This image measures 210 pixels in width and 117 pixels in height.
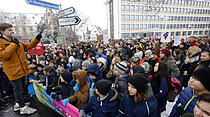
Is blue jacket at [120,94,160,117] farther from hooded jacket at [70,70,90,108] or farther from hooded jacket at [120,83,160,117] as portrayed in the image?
A: hooded jacket at [70,70,90,108]

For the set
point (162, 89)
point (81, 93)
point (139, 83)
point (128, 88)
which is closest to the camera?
point (139, 83)

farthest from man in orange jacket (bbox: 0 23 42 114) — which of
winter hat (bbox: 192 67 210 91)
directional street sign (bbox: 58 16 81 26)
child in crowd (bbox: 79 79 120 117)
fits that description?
winter hat (bbox: 192 67 210 91)

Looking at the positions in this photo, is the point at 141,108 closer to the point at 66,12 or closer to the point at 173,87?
the point at 173,87

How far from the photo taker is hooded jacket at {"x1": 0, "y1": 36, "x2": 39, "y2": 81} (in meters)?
2.36

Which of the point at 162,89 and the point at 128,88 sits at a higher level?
the point at 128,88

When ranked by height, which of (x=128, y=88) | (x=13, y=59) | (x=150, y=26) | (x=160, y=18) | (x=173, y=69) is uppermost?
(x=160, y=18)

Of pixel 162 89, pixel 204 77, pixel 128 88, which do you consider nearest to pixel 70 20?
pixel 128 88

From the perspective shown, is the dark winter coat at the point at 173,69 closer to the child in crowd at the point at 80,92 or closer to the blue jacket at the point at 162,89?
the blue jacket at the point at 162,89

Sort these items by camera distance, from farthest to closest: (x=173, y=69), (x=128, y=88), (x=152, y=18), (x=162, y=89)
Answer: (x=152, y=18) < (x=173, y=69) < (x=162, y=89) < (x=128, y=88)

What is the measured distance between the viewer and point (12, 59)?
2.58 metres

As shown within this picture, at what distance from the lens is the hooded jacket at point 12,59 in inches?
92.9

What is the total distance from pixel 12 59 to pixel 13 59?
0.02 metres

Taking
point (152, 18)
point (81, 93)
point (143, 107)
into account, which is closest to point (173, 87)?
point (143, 107)

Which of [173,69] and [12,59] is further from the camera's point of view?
[173,69]
